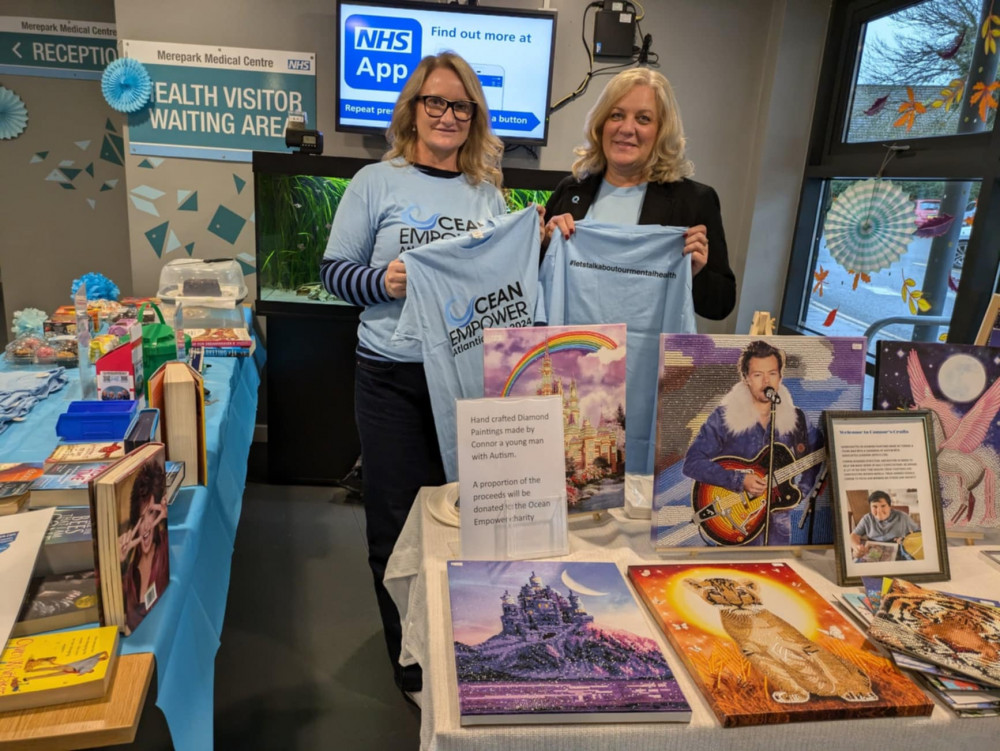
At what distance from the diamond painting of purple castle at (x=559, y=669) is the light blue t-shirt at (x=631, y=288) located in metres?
0.69

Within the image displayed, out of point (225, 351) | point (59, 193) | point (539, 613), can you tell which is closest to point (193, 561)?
point (539, 613)

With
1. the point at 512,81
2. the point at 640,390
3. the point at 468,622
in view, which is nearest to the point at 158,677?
the point at 468,622

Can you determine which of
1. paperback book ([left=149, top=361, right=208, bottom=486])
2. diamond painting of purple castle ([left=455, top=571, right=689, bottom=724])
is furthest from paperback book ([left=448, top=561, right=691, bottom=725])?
paperback book ([left=149, top=361, right=208, bottom=486])

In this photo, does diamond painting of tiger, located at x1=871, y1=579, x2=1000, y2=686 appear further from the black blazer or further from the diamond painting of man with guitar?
the black blazer

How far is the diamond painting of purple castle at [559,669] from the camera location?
2.90 ft

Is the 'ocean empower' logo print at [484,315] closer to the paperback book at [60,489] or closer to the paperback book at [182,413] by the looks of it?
the paperback book at [182,413]

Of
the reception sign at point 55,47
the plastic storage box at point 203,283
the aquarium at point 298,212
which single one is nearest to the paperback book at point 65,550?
the plastic storage box at point 203,283

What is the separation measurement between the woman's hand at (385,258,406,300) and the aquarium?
62.3 inches

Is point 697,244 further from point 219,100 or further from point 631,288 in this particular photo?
point 219,100

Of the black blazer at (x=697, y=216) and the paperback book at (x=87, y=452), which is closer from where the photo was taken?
the paperback book at (x=87, y=452)

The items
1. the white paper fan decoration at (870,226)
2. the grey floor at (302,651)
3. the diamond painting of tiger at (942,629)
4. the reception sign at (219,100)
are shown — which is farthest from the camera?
the reception sign at (219,100)

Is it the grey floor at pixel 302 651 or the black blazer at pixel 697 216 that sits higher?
the black blazer at pixel 697 216

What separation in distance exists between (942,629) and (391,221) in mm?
1409

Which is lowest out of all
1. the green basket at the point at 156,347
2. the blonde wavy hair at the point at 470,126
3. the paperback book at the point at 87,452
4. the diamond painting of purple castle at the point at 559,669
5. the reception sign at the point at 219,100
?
the diamond painting of purple castle at the point at 559,669
